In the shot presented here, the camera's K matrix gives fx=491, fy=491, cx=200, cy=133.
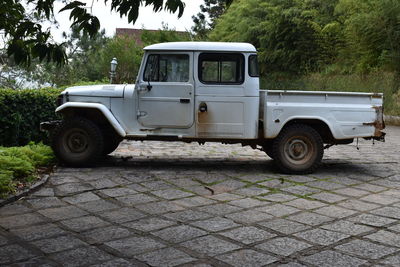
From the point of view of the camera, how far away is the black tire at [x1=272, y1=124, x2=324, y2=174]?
23.6 ft

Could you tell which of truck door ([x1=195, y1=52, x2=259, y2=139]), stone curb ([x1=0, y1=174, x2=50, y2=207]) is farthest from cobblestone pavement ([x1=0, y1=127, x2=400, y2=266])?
truck door ([x1=195, y1=52, x2=259, y2=139])

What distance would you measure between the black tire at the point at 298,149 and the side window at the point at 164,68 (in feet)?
5.87

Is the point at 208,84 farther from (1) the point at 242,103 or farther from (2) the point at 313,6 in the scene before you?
(2) the point at 313,6

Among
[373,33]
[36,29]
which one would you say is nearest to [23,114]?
[36,29]

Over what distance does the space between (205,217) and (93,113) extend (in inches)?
127

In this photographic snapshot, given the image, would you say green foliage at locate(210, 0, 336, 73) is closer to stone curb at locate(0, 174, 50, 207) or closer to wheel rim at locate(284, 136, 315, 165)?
wheel rim at locate(284, 136, 315, 165)

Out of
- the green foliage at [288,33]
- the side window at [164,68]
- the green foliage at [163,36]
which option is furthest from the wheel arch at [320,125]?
the green foliage at [163,36]

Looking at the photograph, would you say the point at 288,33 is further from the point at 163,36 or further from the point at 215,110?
the point at 215,110

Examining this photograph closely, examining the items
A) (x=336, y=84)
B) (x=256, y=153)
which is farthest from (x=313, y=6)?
(x=256, y=153)

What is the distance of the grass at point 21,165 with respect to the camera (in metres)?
5.70

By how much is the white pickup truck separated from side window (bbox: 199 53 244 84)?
1cm

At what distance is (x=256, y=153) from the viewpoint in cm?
928

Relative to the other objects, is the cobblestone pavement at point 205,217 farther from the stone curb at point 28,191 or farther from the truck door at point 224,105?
the truck door at point 224,105

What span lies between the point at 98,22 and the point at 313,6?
2188 centimetres
